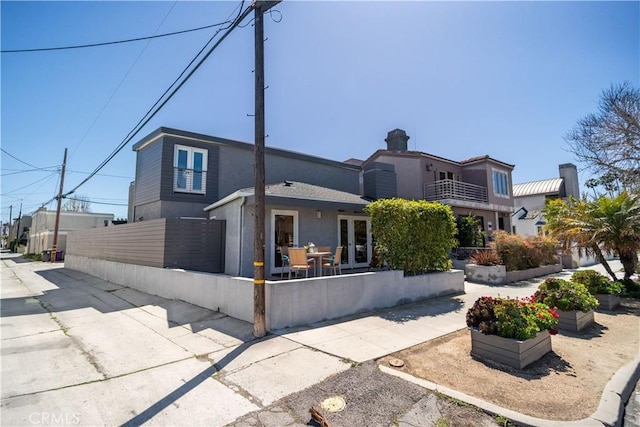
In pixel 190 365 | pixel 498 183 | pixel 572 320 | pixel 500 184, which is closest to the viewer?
pixel 190 365

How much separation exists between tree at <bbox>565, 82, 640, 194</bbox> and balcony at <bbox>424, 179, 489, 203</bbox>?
23.6 ft

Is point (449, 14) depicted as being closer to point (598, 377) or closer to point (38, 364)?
point (598, 377)

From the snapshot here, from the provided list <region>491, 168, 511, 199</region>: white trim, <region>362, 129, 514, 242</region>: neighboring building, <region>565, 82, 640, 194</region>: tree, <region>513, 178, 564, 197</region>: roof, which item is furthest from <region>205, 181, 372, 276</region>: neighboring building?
<region>513, 178, 564, 197</region>: roof

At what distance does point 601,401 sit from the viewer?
143 inches

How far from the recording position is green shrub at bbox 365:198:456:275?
9.40 meters

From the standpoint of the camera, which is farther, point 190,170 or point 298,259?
point 190,170

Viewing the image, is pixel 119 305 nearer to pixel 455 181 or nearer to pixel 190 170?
pixel 190 170

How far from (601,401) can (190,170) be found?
46.9 ft

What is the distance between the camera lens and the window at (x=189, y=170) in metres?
13.4

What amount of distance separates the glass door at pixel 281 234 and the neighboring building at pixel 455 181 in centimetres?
764

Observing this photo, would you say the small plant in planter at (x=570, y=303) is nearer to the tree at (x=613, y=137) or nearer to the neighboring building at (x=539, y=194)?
the tree at (x=613, y=137)

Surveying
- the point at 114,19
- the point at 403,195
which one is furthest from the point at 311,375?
the point at 403,195

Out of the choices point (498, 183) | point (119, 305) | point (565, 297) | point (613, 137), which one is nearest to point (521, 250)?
point (613, 137)

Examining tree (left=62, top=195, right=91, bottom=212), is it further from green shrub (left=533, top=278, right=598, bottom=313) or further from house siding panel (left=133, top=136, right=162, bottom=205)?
green shrub (left=533, top=278, right=598, bottom=313)
